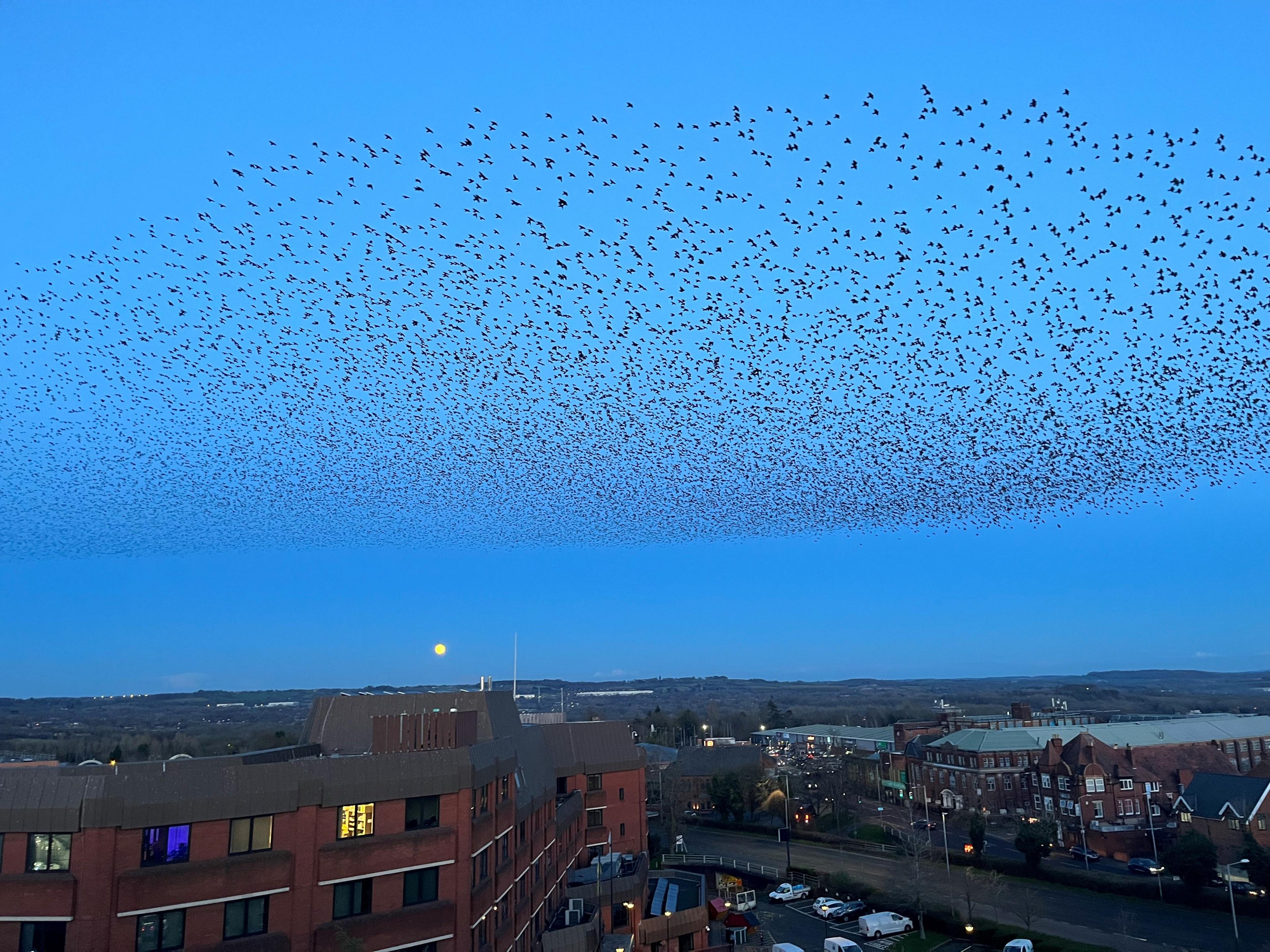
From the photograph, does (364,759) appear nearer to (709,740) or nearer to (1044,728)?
→ (1044,728)

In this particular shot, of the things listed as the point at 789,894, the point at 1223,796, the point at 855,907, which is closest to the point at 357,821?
the point at 855,907

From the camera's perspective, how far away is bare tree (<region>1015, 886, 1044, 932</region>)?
57281 mm

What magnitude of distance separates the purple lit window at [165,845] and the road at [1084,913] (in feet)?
174

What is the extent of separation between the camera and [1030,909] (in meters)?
57.2

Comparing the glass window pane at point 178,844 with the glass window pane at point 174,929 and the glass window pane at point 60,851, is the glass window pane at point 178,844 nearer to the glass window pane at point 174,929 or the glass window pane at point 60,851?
the glass window pane at point 174,929

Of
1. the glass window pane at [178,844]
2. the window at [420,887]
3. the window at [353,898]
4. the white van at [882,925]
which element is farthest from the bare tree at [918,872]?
the glass window pane at [178,844]

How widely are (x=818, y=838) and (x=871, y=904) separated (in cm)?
2817

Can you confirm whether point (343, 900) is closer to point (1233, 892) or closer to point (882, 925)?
point (882, 925)

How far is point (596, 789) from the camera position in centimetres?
7238

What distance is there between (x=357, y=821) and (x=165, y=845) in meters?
6.77

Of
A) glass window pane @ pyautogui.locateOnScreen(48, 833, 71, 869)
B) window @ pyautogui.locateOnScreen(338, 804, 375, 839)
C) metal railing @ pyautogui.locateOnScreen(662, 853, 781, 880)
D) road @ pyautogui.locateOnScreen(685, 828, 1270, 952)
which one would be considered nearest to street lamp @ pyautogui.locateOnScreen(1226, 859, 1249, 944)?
road @ pyautogui.locateOnScreen(685, 828, 1270, 952)

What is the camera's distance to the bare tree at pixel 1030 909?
57.3 metres

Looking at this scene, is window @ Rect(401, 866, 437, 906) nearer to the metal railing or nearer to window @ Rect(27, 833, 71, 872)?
window @ Rect(27, 833, 71, 872)

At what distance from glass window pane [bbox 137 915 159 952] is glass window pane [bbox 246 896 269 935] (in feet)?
9.39
